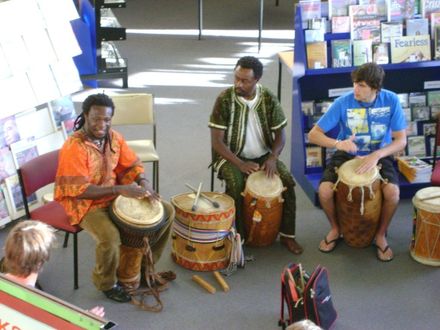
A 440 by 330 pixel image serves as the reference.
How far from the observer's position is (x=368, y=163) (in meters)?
4.50

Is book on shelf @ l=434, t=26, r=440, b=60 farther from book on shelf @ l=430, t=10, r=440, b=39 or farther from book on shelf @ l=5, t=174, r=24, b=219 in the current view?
book on shelf @ l=5, t=174, r=24, b=219

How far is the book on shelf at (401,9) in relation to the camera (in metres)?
5.15

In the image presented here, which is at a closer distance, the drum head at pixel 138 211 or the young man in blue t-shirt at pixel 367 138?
the drum head at pixel 138 211

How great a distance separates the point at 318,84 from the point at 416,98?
73cm

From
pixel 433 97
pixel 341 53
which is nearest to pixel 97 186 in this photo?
pixel 341 53

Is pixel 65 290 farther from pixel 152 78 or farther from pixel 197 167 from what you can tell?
pixel 152 78

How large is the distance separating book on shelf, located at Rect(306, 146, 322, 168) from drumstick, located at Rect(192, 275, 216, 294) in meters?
1.50

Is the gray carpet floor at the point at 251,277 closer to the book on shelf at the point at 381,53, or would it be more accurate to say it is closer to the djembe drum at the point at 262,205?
the djembe drum at the point at 262,205

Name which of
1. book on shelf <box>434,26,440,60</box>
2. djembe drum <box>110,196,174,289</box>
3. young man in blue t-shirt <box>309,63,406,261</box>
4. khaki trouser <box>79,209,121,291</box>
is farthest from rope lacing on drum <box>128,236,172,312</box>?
book on shelf <box>434,26,440,60</box>

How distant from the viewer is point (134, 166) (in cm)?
428

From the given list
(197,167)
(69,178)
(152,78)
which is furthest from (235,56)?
(69,178)

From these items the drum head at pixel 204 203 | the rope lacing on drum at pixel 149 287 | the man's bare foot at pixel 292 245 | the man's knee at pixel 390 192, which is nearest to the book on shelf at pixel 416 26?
the man's knee at pixel 390 192

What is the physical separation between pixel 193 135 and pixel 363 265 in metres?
2.36

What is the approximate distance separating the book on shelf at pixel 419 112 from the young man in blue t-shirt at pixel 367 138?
0.84 m
